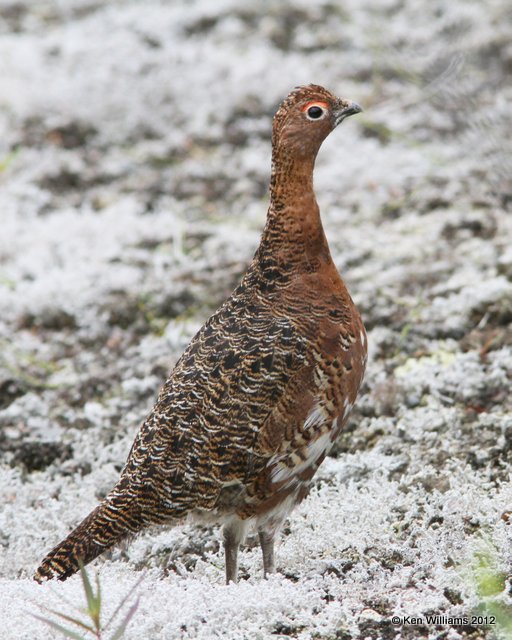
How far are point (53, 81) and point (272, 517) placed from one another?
760cm

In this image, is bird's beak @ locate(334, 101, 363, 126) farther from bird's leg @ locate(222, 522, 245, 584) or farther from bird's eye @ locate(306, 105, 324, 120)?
bird's leg @ locate(222, 522, 245, 584)

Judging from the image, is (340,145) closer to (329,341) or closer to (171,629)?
(329,341)

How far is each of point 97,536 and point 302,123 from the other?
2300mm

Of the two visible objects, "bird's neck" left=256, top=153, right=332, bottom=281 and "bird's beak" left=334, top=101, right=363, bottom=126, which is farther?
"bird's beak" left=334, top=101, right=363, bottom=126

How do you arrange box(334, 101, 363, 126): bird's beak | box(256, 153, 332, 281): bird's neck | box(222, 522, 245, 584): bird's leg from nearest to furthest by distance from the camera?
box(222, 522, 245, 584): bird's leg < box(256, 153, 332, 281): bird's neck < box(334, 101, 363, 126): bird's beak

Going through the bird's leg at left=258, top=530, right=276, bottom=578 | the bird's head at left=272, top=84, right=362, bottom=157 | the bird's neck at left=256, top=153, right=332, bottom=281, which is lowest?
the bird's leg at left=258, top=530, right=276, bottom=578

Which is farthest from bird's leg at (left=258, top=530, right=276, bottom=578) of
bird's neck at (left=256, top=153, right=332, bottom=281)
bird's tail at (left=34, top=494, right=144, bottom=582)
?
bird's neck at (left=256, top=153, right=332, bottom=281)

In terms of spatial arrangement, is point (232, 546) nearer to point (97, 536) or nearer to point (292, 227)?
point (97, 536)

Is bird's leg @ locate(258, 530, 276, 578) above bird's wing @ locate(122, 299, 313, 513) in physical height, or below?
below

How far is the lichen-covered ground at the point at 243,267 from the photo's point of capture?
15.1 feet

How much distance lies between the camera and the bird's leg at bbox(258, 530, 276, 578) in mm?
4840

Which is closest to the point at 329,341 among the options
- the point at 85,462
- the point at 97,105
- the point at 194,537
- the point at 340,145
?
the point at 194,537

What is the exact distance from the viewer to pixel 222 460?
4.62 metres

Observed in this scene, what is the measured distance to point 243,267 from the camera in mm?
8156
